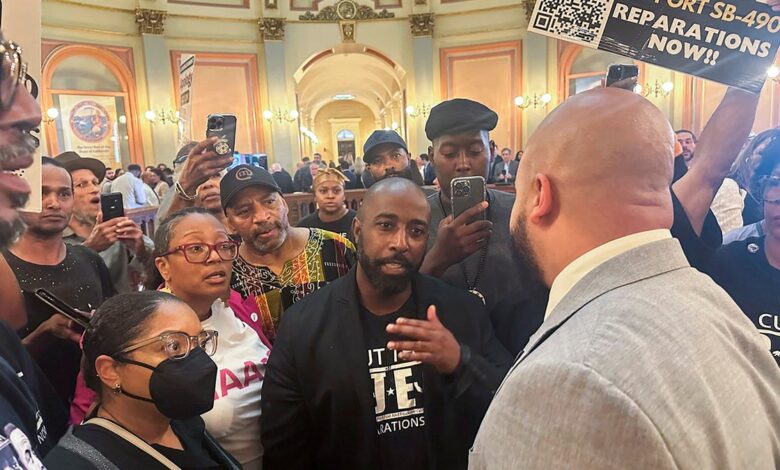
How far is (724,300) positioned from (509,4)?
14.1 meters

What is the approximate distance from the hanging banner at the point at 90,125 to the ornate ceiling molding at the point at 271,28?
13.4 ft

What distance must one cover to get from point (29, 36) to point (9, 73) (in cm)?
23

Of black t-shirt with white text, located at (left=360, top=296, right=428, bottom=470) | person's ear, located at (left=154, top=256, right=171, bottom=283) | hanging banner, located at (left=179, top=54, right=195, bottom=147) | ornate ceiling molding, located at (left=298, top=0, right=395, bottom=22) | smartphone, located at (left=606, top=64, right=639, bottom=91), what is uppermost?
ornate ceiling molding, located at (left=298, top=0, right=395, bottom=22)

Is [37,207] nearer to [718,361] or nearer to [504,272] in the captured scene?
[718,361]

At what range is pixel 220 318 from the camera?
74.2 inches

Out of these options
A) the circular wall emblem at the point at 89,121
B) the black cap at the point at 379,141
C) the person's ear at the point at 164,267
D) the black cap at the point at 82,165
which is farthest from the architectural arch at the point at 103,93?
the person's ear at the point at 164,267

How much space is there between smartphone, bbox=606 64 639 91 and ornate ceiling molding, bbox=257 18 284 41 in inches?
526

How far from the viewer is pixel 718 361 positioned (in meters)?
0.77

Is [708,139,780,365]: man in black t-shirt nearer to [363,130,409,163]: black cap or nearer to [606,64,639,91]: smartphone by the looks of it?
[606,64,639,91]: smartphone

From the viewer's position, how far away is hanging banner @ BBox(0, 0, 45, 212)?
103cm

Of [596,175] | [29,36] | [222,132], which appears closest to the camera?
[596,175]

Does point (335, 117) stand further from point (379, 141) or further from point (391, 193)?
point (391, 193)

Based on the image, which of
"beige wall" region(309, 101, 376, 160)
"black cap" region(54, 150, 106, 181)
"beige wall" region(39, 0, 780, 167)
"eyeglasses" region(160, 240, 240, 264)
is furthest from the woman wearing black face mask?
"beige wall" region(309, 101, 376, 160)

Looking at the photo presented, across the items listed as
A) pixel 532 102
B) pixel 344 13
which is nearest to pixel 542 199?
pixel 532 102
